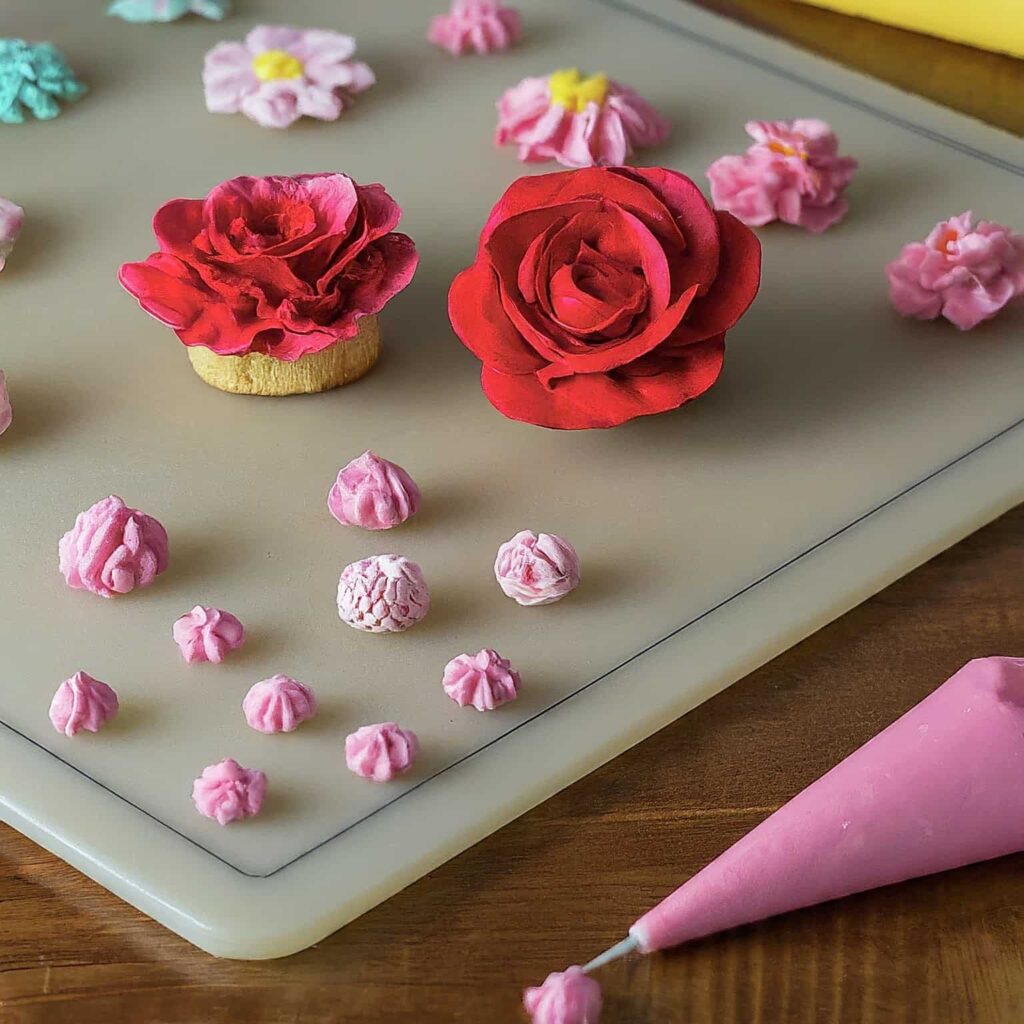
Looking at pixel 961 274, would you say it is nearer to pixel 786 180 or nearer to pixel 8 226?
pixel 786 180

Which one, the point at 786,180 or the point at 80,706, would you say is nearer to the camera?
the point at 80,706

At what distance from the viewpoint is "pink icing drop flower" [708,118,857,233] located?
106 centimetres

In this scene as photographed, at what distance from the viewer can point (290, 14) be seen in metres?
1.28

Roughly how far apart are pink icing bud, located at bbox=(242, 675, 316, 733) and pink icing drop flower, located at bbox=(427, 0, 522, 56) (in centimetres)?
66

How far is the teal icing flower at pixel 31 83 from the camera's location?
3.71ft

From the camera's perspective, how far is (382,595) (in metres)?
0.78

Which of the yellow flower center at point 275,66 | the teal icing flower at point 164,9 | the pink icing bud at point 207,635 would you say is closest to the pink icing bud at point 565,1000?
the pink icing bud at point 207,635

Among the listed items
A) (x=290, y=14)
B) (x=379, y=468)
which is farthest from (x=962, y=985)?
(x=290, y=14)

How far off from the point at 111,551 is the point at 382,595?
136 millimetres

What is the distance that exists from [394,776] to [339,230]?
0.31m

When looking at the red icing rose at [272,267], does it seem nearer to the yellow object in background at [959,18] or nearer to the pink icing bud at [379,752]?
the pink icing bud at [379,752]

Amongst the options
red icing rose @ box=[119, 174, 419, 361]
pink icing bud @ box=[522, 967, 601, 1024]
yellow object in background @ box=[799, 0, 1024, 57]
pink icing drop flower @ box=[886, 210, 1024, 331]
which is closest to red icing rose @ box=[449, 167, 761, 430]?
red icing rose @ box=[119, 174, 419, 361]

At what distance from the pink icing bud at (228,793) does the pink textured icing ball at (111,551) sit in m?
0.13

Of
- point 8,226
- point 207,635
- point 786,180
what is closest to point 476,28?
point 786,180
